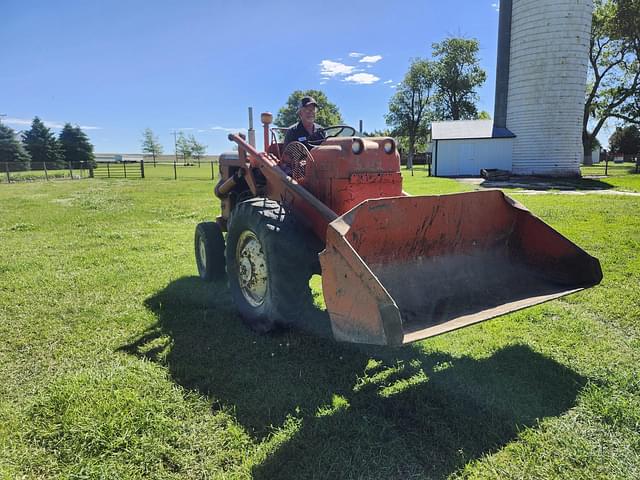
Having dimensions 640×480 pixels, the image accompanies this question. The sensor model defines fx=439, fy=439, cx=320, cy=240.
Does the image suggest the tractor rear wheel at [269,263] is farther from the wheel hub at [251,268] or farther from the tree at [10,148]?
the tree at [10,148]

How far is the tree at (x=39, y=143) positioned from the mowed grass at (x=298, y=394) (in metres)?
64.6

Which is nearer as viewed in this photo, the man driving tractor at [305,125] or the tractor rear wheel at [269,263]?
the tractor rear wheel at [269,263]

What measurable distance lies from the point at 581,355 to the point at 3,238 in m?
9.90

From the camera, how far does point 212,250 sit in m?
5.75

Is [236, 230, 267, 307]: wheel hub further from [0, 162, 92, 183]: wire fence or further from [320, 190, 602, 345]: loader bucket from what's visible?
[0, 162, 92, 183]: wire fence

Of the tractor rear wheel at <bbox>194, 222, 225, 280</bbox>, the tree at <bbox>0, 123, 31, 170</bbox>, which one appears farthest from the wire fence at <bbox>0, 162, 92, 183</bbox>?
the tractor rear wheel at <bbox>194, 222, 225, 280</bbox>

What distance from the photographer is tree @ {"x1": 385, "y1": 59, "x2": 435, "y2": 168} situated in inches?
2148

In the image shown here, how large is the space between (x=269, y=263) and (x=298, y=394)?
1.09 m

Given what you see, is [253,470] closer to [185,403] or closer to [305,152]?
[185,403]

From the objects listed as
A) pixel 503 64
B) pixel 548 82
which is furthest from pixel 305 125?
pixel 503 64

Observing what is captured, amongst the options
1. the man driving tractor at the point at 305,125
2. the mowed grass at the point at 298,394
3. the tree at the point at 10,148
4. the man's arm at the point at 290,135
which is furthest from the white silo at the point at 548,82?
the tree at the point at 10,148

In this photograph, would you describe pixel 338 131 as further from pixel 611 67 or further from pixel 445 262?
pixel 611 67

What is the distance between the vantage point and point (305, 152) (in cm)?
435

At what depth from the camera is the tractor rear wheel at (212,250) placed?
5.75 m
